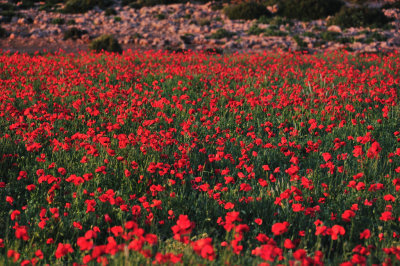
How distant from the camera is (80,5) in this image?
28094 millimetres

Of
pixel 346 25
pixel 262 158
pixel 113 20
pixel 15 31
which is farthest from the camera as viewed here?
pixel 113 20

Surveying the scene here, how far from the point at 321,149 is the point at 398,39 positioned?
17.1 meters

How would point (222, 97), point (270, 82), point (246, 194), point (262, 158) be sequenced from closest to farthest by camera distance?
point (246, 194)
point (262, 158)
point (222, 97)
point (270, 82)

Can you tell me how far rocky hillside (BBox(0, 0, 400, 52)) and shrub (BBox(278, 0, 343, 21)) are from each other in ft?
1.21

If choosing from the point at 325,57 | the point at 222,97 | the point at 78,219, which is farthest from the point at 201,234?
the point at 325,57

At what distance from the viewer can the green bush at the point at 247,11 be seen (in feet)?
82.8

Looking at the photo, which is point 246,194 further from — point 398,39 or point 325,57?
point 398,39

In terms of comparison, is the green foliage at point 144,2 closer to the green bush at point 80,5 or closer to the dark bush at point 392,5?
the green bush at point 80,5

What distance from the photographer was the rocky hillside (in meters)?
17.6

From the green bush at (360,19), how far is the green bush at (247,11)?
530 cm

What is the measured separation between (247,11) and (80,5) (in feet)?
43.4

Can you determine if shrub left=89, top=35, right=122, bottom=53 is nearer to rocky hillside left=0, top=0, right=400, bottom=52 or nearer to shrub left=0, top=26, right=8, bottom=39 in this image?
rocky hillside left=0, top=0, right=400, bottom=52

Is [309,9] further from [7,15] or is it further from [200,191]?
[200,191]

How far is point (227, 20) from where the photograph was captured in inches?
988
